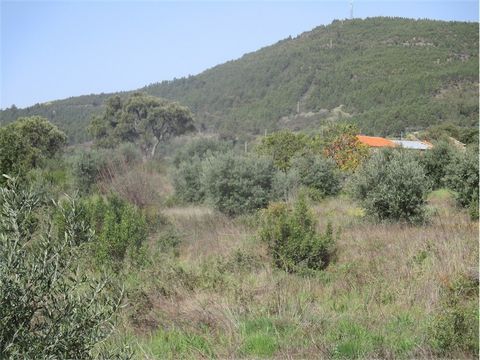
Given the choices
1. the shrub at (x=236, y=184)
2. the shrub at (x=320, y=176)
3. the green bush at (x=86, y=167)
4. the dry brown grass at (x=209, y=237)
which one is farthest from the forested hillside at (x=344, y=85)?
the dry brown grass at (x=209, y=237)

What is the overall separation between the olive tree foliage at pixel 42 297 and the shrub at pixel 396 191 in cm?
1137

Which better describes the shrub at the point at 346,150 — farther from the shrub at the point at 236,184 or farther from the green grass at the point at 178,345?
the green grass at the point at 178,345

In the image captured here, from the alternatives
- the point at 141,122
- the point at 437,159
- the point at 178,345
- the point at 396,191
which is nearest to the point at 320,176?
the point at 437,159

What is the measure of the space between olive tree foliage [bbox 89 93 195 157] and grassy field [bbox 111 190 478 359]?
53401 millimetres

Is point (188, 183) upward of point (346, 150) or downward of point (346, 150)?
downward

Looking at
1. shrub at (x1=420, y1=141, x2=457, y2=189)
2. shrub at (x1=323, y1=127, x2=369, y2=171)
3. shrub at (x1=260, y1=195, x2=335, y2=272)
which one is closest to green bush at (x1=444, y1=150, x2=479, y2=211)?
shrub at (x1=260, y1=195, x2=335, y2=272)

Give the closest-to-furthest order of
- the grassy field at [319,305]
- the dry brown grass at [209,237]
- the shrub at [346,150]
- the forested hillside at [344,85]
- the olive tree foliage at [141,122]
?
1. the grassy field at [319,305]
2. the dry brown grass at [209,237]
3. the shrub at [346,150]
4. the olive tree foliage at [141,122]
5. the forested hillside at [344,85]

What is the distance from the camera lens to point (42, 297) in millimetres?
2018

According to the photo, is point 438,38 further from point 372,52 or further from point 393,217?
point 393,217

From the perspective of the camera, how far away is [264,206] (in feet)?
59.1

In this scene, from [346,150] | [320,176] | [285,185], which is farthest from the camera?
[346,150]

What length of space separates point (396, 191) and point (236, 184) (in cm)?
701

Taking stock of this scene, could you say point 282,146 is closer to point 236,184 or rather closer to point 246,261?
point 236,184

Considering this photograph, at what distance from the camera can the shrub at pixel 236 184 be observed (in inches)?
695
